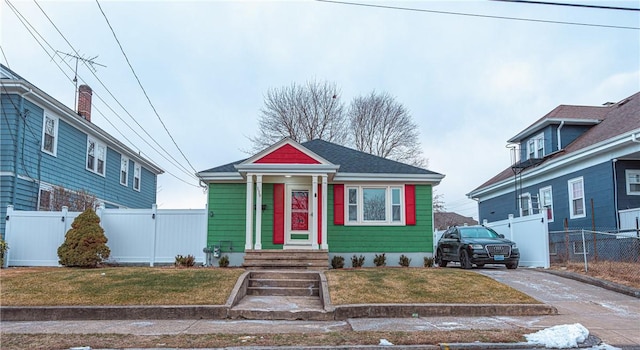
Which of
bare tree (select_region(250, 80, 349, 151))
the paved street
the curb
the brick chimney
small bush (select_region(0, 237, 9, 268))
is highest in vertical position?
bare tree (select_region(250, 80, 349, 151))

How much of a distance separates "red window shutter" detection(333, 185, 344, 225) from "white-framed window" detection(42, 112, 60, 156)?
1030 centimetres

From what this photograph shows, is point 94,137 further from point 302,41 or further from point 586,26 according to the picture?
point 586,26

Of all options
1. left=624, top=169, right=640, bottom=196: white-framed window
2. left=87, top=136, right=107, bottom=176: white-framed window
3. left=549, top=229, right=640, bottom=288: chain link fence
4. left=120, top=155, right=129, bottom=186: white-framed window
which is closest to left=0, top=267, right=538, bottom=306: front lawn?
left=549, top=229, right=640, bottom=288: chain link fence

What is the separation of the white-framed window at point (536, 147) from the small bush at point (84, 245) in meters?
18.9

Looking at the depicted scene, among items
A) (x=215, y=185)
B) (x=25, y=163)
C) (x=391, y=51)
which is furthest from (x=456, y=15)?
(x=25, y=163)

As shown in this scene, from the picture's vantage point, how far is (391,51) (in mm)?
16969

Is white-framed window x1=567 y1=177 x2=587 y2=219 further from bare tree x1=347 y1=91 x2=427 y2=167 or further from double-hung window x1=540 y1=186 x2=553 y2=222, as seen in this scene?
bare tree x1=347 y1=91 x2=427 y2=167

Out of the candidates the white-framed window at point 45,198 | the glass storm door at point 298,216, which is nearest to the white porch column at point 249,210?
the glass storm door at point 298,216

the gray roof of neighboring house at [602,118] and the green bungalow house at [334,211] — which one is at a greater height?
the gray roof of neighboring house at [602,118]

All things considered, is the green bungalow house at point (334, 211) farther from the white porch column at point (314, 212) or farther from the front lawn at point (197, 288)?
the front lawn at point (197, 288)

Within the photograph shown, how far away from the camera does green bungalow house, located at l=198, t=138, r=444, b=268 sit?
15.3 m

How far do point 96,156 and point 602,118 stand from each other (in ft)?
73.1

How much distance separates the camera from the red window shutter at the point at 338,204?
618 inches

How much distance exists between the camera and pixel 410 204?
15.8 m
